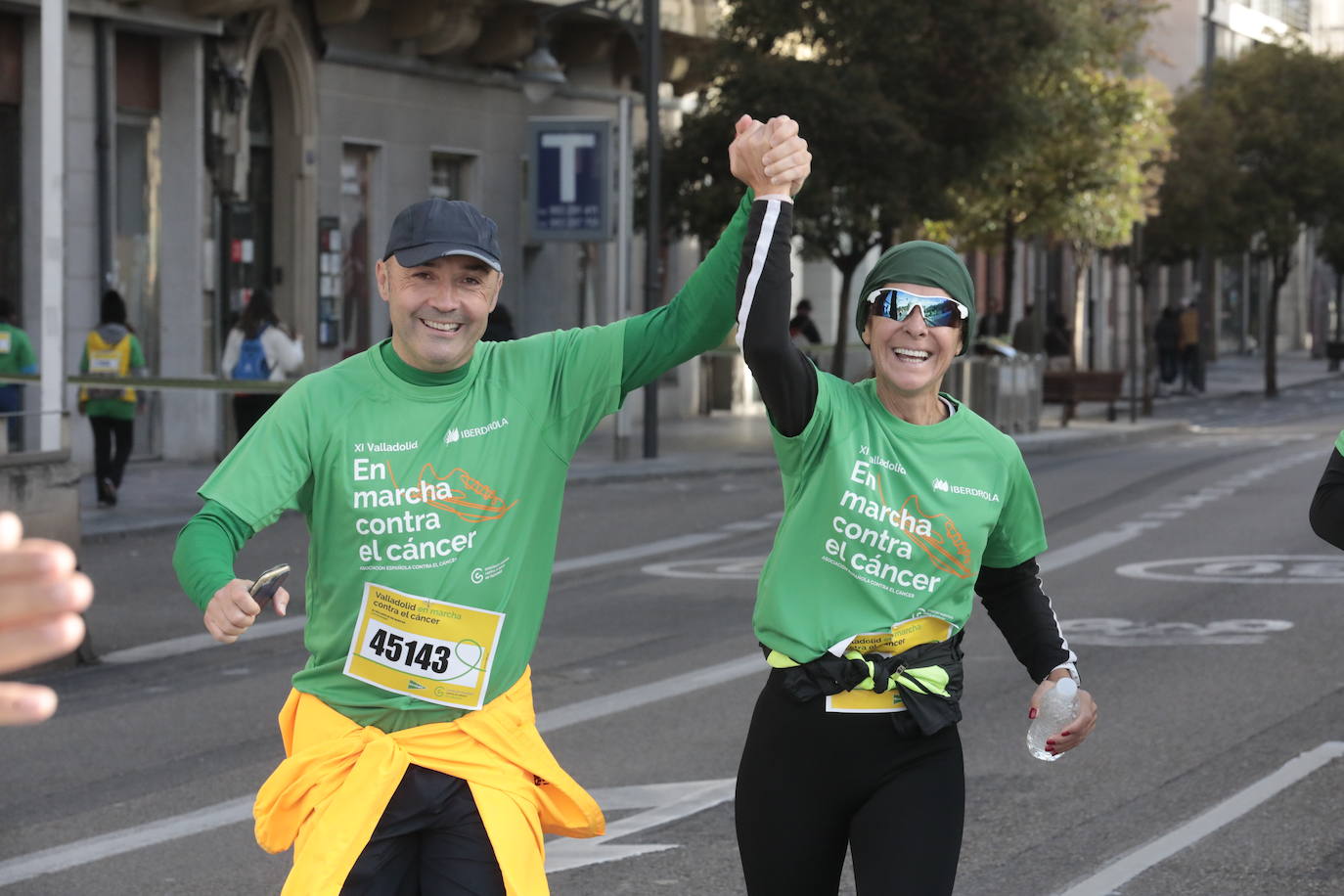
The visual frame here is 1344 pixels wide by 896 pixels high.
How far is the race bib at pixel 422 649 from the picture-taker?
3652mm

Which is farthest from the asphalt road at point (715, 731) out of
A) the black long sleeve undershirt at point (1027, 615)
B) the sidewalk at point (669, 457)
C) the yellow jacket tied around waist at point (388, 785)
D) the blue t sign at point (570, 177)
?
the blue t sign at point (570, 177)

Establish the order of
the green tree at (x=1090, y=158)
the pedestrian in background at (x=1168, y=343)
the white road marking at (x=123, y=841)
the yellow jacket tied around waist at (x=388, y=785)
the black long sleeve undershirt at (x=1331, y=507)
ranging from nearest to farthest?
the yellow jacket tied around waist at (x=388, y=785), the black long sleeve undershirt at (x=1331, y=507), the white road marking at (x=123, y=841), the green tree at (x=1090, y=158), the pedestrian in background at (x=1168, y=343)

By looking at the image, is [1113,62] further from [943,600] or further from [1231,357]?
[1231,357]

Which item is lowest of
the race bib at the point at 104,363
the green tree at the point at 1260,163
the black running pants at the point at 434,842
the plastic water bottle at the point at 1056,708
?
the black running pants at the point at 434,842

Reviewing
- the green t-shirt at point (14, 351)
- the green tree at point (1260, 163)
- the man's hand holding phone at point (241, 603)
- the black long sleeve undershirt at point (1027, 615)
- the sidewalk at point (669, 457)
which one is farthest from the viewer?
the green tree at point (1260, 163)

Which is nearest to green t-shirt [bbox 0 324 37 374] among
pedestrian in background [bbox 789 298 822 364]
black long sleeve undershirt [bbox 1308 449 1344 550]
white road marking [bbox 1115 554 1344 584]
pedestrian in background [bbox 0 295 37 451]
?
pedestrian in background [bbox 0 295 37 451]

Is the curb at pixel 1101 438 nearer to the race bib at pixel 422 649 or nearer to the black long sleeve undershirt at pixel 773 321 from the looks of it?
the black long sleeve undershirt at pixel 773 321

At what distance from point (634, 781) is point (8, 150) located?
578 inches

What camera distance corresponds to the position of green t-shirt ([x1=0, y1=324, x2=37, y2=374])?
54.8 feet

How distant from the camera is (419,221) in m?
3.72

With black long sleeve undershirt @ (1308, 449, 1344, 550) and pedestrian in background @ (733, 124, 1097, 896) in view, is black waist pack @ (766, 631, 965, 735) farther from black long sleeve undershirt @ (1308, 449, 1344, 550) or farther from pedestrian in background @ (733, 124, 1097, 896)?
black long sleeve undershirt @ (1308, 449, 1344, 550)

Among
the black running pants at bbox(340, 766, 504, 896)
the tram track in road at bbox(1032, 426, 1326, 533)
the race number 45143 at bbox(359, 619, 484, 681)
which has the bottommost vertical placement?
the tram track in road at bbox(1032, 426, 1326, 533)

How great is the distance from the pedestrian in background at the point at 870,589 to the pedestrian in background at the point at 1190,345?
137 ft

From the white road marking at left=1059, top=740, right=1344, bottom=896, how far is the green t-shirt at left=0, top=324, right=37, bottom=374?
1154 cm
